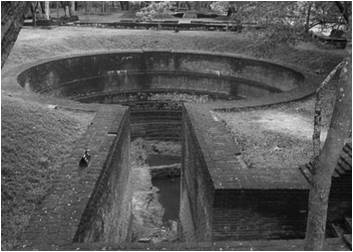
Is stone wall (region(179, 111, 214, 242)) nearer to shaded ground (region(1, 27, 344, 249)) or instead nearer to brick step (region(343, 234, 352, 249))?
shaded ground (region(1, 27, 344, 249))

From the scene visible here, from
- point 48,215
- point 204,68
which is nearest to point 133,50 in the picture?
point 204,68

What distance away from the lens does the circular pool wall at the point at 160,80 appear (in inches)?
503

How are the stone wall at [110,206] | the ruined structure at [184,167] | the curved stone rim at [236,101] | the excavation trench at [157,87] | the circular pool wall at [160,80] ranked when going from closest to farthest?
the stone wall at [110,206] → the ruined structure at [184,167] → the curved stone rim at [236,101] → the excavation trench at [157,87] → the circular pool wall at [160,80]

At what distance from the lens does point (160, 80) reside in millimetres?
13859

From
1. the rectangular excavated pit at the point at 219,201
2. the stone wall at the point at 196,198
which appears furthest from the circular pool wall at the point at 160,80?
the stone wall at the point at 196,198

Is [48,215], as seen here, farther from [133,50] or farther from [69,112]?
[133,50]

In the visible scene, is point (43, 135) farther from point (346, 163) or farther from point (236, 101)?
point (236, 101)

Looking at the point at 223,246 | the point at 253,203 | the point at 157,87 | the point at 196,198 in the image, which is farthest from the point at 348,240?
the point at 157,87

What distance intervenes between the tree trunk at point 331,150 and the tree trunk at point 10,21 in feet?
8.47

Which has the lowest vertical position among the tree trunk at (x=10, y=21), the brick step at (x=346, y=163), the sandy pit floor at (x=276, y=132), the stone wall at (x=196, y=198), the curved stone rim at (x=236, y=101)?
the stone wall at (x=196, y=198)

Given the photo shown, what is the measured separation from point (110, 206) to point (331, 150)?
3818mm

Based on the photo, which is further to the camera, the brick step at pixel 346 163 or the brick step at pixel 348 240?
the brick step at pixel 346 163

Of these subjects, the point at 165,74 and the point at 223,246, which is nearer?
the point at 223,246

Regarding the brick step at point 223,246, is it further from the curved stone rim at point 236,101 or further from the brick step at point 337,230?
the curved stone rim at point 236,101
